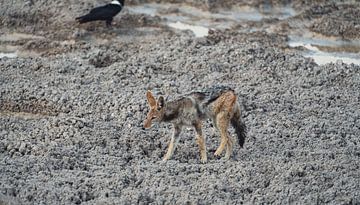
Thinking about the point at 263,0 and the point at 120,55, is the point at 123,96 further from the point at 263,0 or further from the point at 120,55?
the point at 263,0

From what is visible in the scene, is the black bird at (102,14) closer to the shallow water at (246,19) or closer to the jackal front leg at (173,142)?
the shallow water at (246,19)

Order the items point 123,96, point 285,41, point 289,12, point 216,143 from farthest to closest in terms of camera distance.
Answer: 1. point 289,12
2. point 285,41
3. point 123,96
4. point 216,143

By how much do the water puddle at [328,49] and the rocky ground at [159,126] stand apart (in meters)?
0.35

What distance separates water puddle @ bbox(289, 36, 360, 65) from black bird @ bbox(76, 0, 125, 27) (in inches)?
170

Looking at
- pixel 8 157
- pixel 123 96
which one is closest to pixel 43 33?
pixel 123 96

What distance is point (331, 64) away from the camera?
14609 millimetres

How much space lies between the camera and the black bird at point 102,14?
18.1m

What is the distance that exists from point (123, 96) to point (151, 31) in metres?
6.10

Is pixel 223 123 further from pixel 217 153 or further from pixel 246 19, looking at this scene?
pixel 246 19

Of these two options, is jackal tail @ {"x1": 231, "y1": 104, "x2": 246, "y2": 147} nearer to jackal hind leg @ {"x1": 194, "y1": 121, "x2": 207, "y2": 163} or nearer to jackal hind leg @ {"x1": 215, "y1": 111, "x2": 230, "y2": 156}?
jackal hind leg @ {"x1": 215, "y1": 111, "x2": 230, "y2": 156}

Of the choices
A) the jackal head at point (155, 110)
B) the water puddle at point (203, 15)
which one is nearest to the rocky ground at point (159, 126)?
the jackal head at point (155, 110)

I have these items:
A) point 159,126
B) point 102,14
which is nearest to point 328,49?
point 102,14

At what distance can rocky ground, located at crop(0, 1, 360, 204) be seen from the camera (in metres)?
9.20

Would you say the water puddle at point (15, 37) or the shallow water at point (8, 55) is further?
the water puddle at point (15, 37)
